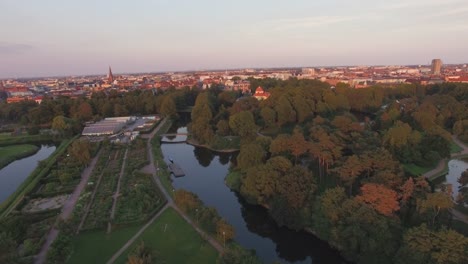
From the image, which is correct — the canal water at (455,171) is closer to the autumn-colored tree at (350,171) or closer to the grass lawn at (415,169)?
the grass lawn at (415,169)

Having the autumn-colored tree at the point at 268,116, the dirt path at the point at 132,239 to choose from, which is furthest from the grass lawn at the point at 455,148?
the dirt path at the point at 132,239

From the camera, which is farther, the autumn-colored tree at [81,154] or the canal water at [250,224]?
the autumn-colored tree at [81,154]

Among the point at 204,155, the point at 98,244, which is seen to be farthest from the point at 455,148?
the point at 98,244

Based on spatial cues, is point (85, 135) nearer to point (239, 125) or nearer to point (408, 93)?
point (239, 125)

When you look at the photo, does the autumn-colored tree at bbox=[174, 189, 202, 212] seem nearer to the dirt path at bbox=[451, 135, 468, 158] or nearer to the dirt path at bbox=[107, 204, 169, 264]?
the dirt path at bbox=[107, 204, 169, 264]

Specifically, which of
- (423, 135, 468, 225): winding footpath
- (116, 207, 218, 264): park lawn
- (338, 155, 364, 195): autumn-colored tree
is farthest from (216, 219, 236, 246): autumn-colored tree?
(423, 135, 468, 225): winding footpath

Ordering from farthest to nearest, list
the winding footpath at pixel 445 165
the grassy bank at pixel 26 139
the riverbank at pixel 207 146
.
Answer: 1. the grassy bank at pixel 26 139
2. the riverbank at pixel 207 146
3. the winding footpath at pixel 445 165
